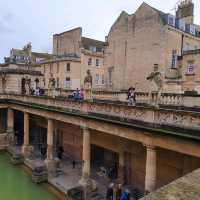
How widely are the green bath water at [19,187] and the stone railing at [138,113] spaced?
5.66 m

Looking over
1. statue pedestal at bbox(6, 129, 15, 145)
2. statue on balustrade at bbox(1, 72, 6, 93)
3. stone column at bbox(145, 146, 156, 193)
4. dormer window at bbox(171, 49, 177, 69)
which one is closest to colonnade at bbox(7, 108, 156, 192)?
stone column at bbox(145, 146, 156, 193)

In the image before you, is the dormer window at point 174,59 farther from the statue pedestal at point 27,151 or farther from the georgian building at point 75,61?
the statue pedestal at point 27,151

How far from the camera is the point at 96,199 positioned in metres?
13.1

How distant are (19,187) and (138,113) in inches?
442

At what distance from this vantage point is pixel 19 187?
16.1 meters

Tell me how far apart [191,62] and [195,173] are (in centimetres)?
2194

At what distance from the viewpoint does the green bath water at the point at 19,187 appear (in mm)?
14622

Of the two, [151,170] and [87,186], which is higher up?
[151,170]

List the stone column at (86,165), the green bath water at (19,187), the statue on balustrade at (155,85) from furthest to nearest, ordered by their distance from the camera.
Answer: the green bath water at (19,187), the stone column at (86,165), the statue on balustrade at (155,85)

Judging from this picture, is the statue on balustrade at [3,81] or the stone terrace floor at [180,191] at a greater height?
the statue on balustrade at [3,81]

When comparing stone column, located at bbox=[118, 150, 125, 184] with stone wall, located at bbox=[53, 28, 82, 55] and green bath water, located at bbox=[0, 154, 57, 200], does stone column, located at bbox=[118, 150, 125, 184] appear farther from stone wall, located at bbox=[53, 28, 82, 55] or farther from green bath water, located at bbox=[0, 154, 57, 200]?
stone wall, located at bbox=[53, 28, 82, 55]

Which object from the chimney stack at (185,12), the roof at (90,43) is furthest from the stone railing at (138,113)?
the roof at (90,43)

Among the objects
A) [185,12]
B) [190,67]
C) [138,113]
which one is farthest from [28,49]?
[138,113]

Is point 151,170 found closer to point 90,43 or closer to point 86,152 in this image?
point 86,152
